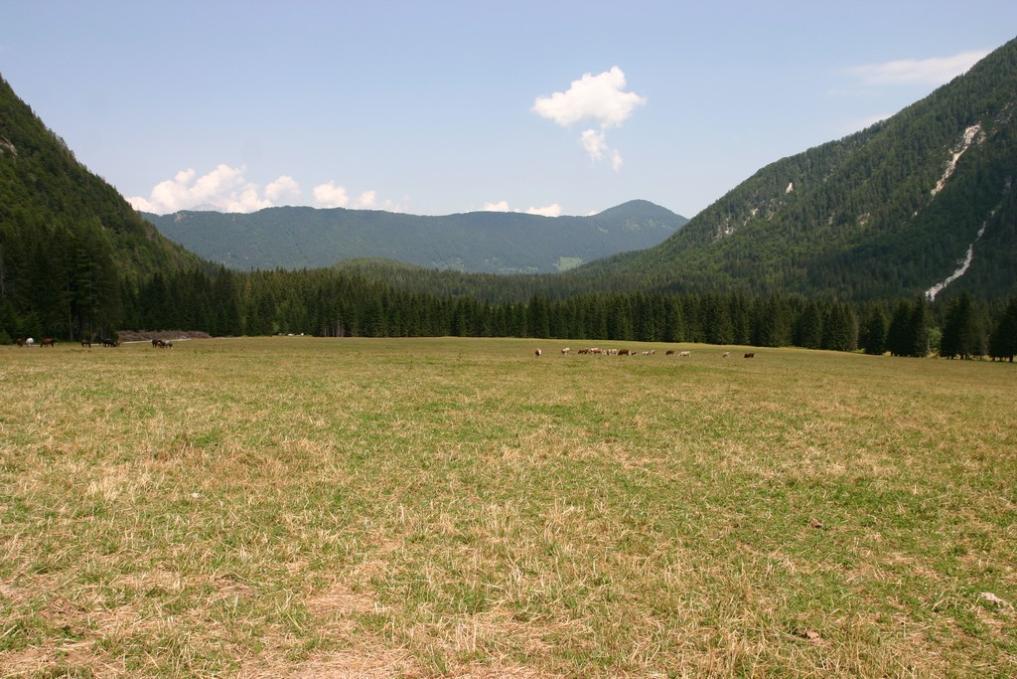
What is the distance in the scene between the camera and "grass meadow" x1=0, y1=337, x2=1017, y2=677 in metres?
6.86

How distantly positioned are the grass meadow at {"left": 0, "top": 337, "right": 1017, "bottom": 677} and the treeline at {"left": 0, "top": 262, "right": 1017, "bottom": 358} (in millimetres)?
113107

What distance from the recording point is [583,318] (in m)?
158

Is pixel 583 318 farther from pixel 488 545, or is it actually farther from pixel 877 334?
pixel 488 545

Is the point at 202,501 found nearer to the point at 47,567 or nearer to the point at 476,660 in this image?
the point at 47,567

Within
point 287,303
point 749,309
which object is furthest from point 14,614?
point 287,303

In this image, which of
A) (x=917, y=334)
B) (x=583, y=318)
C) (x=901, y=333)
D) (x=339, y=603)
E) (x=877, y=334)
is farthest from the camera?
(x=583, y=318)

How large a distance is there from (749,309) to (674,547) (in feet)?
511

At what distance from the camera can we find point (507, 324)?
15975 cm

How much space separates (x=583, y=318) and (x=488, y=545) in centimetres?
15018

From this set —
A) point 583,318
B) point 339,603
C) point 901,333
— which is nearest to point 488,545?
point 339,603

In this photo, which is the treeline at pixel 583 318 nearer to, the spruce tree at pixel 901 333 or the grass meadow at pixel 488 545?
the spruce tree at pixel 901 333

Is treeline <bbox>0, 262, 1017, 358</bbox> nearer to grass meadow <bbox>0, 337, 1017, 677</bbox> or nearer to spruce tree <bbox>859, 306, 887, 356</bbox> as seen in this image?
spruce tree <bbox>859, 306, 887, 356</bbox>

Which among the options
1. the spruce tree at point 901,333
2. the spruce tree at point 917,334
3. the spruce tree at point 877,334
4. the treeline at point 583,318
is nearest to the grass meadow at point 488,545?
the treeline at point 583,318

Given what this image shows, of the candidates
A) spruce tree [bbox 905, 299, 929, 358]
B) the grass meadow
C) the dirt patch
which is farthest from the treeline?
the dirt patch
